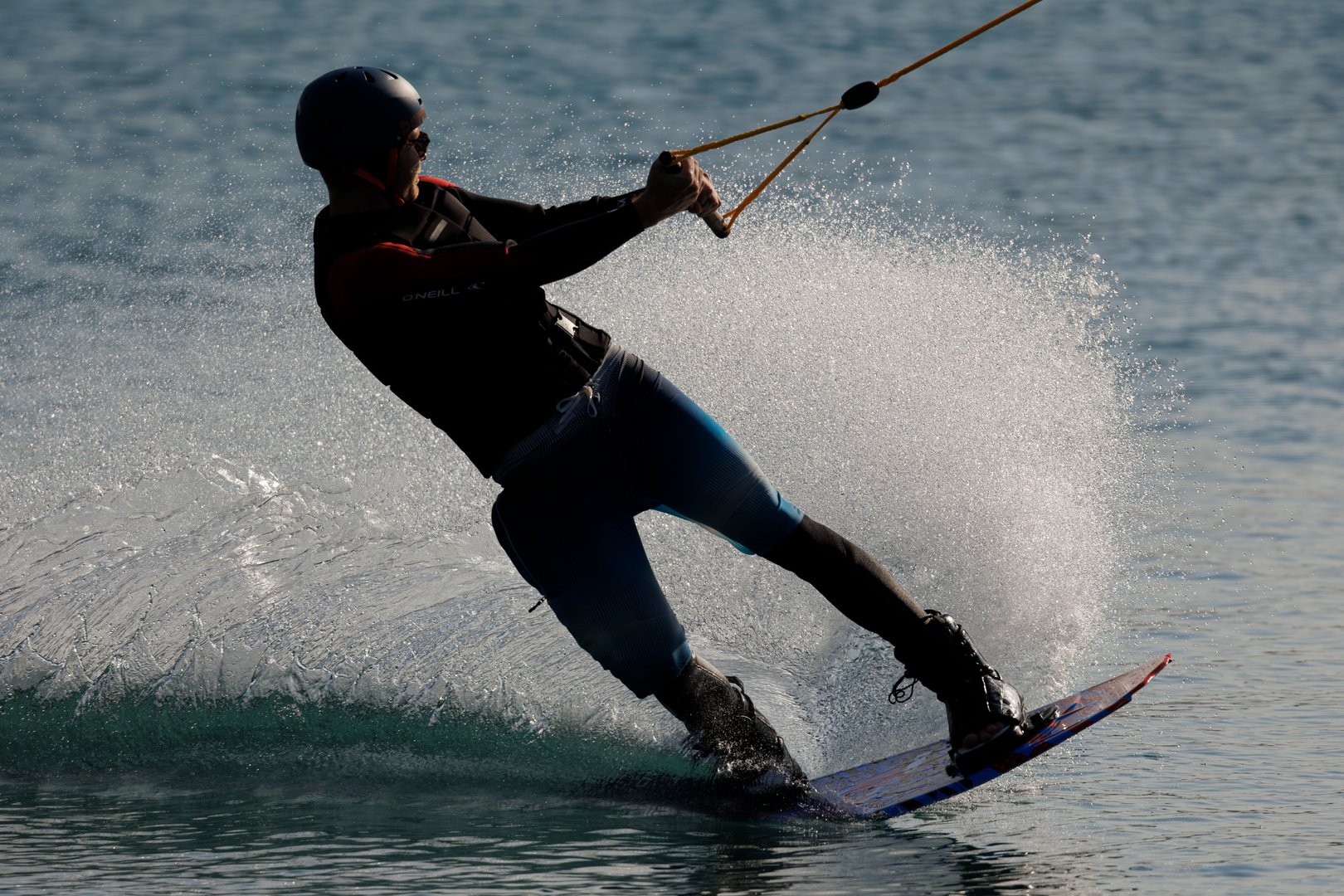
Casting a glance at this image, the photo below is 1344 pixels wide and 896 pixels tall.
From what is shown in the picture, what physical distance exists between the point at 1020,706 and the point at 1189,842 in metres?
0.45

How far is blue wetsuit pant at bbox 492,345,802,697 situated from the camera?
3424 millimetres

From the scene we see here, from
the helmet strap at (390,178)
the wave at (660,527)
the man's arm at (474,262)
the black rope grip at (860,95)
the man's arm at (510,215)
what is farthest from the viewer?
the wave at (660,527)

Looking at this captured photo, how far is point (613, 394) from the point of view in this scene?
11.4 feet

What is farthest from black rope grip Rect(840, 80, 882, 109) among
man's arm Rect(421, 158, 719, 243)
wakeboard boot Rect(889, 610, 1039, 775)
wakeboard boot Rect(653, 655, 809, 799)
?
wakeboard boot Rect(653, 655, 809, 799)

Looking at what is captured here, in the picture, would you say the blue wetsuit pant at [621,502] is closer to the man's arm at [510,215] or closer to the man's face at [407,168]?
the man's arm at [510,215]

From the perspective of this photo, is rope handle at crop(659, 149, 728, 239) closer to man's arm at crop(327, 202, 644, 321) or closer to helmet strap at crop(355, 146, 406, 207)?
man's arm at crop(327, 202, 644, 321)

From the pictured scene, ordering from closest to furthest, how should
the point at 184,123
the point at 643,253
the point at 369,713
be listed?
1. the point at 369,713
2. the point at 643,253
3. the point at 184,123

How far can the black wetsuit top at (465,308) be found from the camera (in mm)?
3176

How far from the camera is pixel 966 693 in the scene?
138 inches

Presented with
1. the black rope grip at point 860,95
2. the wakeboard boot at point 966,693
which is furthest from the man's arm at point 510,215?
the wakeboard boot at point 966,693

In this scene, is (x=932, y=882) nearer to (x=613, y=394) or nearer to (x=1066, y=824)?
(x=1066, y=824)

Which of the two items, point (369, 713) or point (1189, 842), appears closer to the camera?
point (1189, 842)

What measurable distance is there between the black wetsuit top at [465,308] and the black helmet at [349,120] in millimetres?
130

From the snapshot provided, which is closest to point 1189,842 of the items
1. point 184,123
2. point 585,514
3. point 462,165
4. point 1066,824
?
point 1066,824
